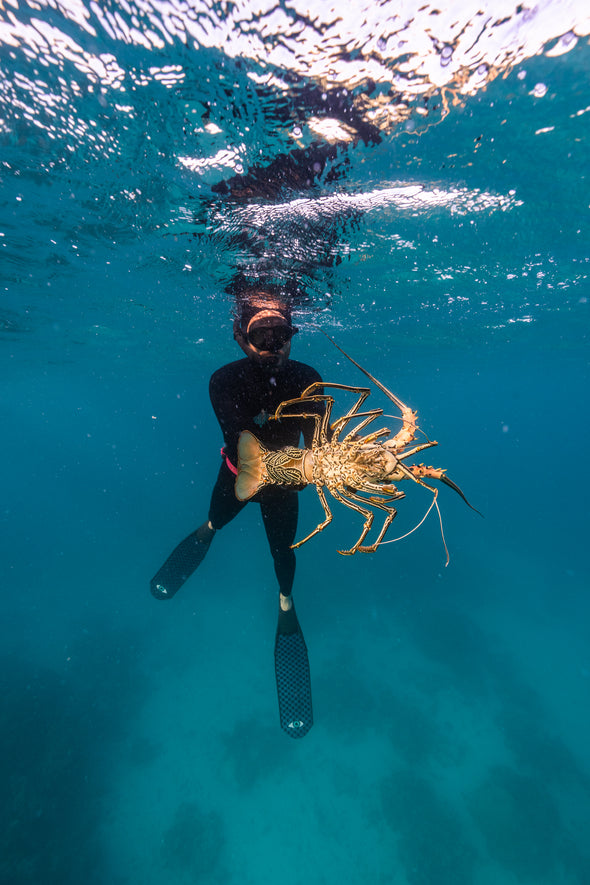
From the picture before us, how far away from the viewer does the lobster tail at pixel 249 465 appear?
3521 millimetres

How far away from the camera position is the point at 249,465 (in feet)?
11.7

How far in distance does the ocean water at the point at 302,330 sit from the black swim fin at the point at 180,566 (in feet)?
20.6

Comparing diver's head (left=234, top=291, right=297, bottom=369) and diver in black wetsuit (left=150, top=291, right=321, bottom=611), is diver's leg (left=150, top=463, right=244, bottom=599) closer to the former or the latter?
diver in black wetsuit (left=150, top=291, right=321, bottom=611)

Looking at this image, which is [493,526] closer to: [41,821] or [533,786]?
[533,786]

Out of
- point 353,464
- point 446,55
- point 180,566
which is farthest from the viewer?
point 180,566

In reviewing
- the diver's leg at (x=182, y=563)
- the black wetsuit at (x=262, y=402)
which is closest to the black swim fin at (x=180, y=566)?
the diver's leg at (x=182, y=563)

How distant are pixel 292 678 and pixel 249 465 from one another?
4382 millimetres

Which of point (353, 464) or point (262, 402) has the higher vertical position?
point (262, 402)

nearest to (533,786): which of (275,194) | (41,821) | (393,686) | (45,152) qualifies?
(393,686)

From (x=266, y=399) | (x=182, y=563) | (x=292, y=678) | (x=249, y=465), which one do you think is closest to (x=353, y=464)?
(x=249, y=465)

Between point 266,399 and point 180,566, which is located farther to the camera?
point 180,566

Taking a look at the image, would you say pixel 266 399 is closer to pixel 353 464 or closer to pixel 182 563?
pixel 353 464

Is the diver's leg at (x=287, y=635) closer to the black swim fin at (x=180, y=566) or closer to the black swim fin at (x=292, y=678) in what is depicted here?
the black swim fin at (x=292, y=678)

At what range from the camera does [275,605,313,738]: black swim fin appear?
5.64 m
